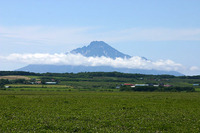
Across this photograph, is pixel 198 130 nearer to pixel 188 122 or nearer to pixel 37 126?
pixel 188 122

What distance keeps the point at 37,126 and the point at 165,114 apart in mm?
16918

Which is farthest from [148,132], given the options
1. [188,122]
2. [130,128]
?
[188,122]

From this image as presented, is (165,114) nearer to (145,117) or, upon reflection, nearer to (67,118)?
(145,117)

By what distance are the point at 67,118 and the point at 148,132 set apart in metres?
10.1

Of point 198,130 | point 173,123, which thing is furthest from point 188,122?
point 198,130

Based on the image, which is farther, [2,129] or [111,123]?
[111,123]

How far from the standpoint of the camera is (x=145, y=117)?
33.6 m

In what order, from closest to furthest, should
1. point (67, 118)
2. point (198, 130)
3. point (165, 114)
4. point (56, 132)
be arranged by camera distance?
point (56, 132)
point (198, 130)
point (67, 118)
point (165, 114)

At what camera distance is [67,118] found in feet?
105

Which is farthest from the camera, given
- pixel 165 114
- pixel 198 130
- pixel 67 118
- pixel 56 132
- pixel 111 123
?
pixel 165 114

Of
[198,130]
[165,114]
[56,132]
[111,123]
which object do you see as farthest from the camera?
[165,114]

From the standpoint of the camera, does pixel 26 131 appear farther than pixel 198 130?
No

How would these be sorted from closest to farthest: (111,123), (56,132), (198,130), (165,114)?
(56,132) < (198,130) < (111,123) < (165,114)

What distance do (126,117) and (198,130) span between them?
29.2 feet
